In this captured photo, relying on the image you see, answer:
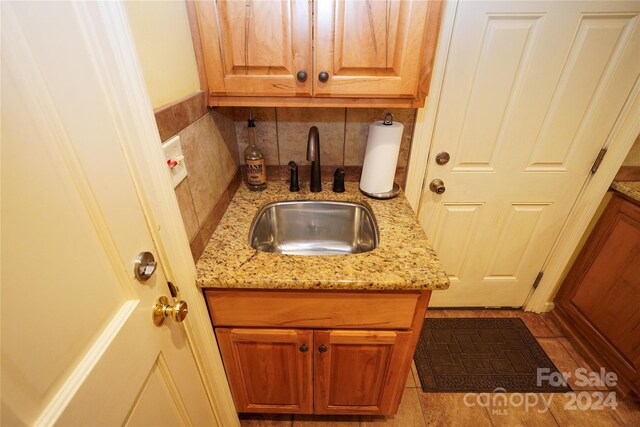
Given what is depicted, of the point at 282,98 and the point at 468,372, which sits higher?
the point at 282,98

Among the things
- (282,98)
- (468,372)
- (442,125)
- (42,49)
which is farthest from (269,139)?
(468,372)

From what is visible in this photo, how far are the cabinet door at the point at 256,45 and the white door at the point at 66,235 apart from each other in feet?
1.44

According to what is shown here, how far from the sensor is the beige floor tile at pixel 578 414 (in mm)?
1317

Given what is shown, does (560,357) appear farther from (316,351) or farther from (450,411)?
(316,351)

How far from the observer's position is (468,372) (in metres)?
1.51

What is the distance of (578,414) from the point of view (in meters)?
1.35

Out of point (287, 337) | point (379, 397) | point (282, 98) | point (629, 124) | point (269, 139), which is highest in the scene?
point (282, 98)

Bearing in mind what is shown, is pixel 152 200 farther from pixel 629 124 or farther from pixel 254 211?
pixel 629 124

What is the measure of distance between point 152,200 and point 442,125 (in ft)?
3.93

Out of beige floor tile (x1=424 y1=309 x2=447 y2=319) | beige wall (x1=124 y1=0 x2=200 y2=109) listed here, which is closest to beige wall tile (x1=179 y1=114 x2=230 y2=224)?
beige wall (x1=124 y1=0 x2=200 y2=109)

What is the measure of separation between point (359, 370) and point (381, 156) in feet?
2.80

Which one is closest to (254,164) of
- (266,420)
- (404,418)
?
(266,420)

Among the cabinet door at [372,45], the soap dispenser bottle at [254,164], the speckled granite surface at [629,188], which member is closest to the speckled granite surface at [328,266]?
the soap dispenser bottle at [254,164]

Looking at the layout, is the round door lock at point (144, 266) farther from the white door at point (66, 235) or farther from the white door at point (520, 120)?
the white door at point (520, 120)
